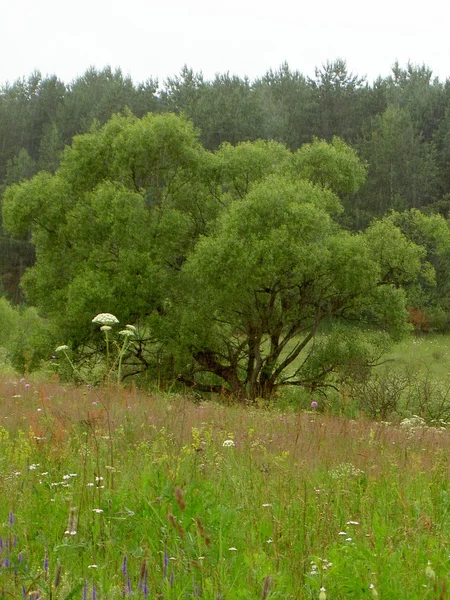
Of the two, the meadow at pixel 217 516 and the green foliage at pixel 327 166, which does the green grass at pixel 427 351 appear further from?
the meadow at pixel 217 516

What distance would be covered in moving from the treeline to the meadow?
4098 centimetres

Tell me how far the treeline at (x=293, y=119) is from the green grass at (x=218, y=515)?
41055 millimetres

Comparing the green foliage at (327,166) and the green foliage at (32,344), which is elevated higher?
the green foliage at (327,166)

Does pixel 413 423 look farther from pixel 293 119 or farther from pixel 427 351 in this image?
pixel 293 119

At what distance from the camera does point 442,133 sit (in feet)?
176

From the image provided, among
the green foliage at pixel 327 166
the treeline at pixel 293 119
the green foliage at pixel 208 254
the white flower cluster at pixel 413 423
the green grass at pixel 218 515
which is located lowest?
the white flower cluster at pixel 413 423

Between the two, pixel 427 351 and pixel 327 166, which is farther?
pixel 427 351

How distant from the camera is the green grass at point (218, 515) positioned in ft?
9.12

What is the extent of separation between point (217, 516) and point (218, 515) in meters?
0.01

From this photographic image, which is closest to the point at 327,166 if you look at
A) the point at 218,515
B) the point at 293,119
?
the point at 218,515

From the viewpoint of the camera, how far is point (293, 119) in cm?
5700

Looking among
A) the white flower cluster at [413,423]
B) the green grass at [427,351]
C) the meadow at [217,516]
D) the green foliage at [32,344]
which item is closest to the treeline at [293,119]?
the green grass at [427,351]

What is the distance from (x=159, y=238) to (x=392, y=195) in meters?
33.1

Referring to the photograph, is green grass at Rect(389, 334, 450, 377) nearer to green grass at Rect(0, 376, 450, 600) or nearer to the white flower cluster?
the white flower cluster
